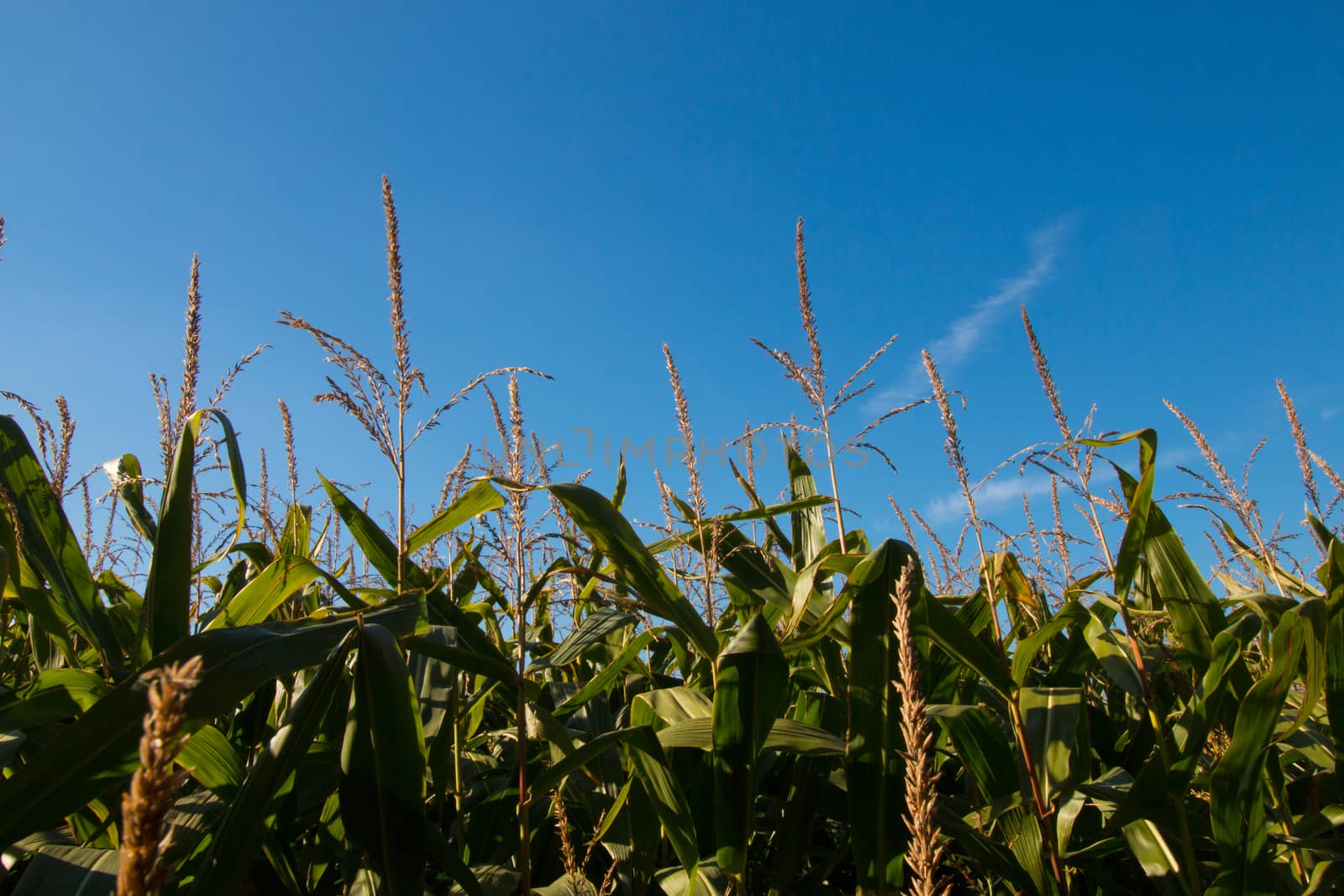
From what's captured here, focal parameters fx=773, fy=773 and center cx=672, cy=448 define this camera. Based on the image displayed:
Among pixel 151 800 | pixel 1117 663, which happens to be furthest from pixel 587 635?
pixel 151 800

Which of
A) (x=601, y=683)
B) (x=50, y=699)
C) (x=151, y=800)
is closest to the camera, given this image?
(x=151, y=800)

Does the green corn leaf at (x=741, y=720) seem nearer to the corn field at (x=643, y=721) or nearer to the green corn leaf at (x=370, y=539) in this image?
the corn field at (x=643, y=721)

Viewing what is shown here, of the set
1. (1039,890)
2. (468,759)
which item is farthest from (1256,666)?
(468,759)

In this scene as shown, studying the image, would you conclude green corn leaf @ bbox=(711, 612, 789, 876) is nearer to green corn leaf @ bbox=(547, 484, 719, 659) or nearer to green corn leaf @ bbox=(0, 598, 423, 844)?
green corn leaf @ bbox=(547, 484, 719, 659)

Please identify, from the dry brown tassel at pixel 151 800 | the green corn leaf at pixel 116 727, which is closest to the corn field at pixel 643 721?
the green corn leaf at pixel 116 727

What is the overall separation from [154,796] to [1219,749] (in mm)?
2000

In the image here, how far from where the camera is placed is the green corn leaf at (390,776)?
1.11m

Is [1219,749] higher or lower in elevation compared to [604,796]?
higher

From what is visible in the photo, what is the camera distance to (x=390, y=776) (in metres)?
1.14

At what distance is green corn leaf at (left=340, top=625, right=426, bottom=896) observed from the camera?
3.64ft

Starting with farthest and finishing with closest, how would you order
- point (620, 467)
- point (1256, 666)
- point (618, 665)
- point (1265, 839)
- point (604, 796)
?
point (620, 467) → point (1256, 666) → point (618, 665) → point (604, 796) → point (1265, 839)

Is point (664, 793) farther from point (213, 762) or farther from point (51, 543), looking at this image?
point (51, 543)

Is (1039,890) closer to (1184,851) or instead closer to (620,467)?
(1184,851)

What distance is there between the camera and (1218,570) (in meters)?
2.43
